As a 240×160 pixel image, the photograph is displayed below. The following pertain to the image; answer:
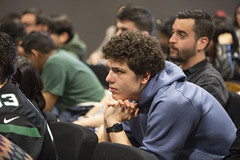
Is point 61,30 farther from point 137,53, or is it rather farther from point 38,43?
point 137,53

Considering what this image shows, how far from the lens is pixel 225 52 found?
405 cm

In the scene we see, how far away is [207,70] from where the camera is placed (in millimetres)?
2875

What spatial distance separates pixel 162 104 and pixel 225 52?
7.62ft

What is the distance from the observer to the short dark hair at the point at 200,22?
302 cm

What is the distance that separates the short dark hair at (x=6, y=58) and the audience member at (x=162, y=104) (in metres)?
0.50

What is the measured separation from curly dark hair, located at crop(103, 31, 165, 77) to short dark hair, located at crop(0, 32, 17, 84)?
50 cm

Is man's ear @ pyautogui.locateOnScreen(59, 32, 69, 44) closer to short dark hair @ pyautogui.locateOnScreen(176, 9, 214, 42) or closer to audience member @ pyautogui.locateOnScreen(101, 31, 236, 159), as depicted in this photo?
short dark hair @ pyautogui.locateOnScreen(176, 9, 214, 42)

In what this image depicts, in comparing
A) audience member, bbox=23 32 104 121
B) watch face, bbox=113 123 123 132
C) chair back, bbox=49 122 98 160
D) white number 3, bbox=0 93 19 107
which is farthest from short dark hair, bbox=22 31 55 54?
white number 3, bbox=0 93 19 107

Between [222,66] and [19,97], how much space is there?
2.64 meters

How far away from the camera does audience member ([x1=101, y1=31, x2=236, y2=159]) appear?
74.7 inches

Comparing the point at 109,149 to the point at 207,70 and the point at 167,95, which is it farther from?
the point at 207,70

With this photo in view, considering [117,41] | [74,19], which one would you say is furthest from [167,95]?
[74,19]

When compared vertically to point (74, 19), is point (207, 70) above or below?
above

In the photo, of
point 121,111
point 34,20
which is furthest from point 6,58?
point 34,20
